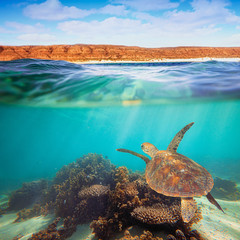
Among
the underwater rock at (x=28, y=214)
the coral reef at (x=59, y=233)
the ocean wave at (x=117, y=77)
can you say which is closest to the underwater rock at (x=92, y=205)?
the coral reef at (x=59, y=233)

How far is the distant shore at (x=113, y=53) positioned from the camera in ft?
20.0

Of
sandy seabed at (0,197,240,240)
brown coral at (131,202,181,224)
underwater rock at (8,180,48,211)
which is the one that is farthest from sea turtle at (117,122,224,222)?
underwater rock at (8,180,48,211)

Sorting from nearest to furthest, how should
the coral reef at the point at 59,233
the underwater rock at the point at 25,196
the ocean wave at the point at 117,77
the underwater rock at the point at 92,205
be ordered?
the coral reef at the point at 59,233 < the underwater rock at the point at 92,205 < the ocean wave at the point at 117,77 < the underwater rock at the point at 25,196

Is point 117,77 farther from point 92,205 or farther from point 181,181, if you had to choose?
point 92,205

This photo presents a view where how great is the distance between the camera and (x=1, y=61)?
6.41 m

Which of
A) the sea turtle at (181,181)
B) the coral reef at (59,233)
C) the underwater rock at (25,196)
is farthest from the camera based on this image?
the underwater rock at (25,196)

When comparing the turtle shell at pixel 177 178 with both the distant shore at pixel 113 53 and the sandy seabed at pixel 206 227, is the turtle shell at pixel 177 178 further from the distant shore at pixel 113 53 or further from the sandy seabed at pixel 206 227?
the distant shore at pixel 113 53

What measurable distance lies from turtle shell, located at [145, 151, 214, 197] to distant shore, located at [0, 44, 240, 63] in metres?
5.02

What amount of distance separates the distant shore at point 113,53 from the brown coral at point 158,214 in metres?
6.20

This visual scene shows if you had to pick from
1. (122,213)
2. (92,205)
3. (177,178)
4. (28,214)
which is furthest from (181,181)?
(28,214)

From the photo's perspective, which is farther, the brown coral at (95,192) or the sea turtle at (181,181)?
the brown coral at (95,192)

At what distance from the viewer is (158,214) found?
318cm

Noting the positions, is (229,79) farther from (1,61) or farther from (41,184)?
(41,184)

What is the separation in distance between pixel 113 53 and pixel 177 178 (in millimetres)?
6086
